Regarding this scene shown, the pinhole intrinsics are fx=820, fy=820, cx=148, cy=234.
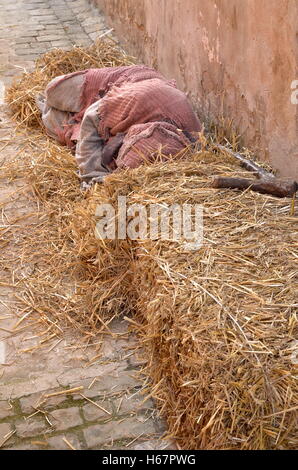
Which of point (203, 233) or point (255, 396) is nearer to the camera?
point (255, 396)

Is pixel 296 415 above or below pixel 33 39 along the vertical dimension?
above

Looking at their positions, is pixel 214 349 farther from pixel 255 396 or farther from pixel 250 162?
pixel 250 162

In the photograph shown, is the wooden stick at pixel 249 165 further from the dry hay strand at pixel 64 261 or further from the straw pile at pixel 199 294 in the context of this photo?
the dry hay strand at pixel 64 261

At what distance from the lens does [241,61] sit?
19.2ft

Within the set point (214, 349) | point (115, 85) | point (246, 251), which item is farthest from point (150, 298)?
point (115, 85)

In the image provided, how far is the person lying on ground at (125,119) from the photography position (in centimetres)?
568

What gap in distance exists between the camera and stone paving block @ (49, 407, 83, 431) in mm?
4008

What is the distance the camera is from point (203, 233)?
4.41 m

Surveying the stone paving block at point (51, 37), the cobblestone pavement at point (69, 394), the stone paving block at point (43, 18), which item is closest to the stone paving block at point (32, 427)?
the cobblestone pavement at point (69, 394)

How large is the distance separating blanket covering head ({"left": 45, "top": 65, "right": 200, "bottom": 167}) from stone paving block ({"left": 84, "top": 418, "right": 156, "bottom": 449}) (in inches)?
83.0

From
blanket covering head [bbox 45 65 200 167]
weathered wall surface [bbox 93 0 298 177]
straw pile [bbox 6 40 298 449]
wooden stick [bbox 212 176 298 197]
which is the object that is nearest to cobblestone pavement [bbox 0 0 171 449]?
straw pile [bbox 6 40 298 449]

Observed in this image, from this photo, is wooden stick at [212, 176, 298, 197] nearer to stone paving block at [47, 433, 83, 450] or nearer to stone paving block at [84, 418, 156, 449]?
stone paving block at [84, 418, 156, 449]

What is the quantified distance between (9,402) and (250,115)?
9.07 ft

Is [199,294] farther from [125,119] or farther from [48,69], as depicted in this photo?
[48,69]
